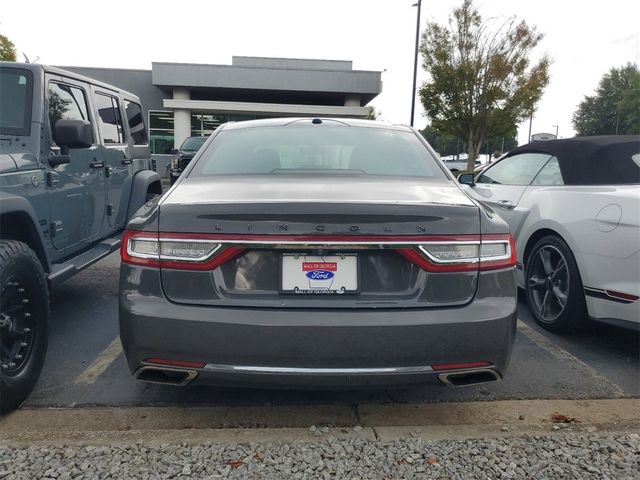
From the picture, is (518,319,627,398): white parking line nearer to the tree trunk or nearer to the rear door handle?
the rear door handle

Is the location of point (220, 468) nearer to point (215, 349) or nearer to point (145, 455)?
point (145, 455)

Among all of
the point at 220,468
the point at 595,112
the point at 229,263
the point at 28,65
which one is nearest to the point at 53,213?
the point at 28,65

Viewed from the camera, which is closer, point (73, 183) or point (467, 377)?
point (467, 377)

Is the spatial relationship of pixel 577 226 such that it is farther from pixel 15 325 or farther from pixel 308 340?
pixel 15 325

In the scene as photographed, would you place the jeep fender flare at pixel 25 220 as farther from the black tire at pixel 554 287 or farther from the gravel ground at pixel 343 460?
the black tire at pixel 554 287

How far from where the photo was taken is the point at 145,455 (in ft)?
7.57

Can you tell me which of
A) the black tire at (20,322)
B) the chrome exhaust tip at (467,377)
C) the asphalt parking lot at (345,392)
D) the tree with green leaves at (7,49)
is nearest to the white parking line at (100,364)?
the asphalt parking lot at (345,392)

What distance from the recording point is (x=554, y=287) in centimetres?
402

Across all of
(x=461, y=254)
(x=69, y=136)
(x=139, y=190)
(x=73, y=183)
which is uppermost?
(x=69, y=136)

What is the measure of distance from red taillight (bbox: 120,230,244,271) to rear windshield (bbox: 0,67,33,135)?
1970 millimetres

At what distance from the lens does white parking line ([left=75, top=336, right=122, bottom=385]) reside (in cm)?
319

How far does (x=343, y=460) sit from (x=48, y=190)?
2748 mm

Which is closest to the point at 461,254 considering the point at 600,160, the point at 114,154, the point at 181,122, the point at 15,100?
the point at 600,160

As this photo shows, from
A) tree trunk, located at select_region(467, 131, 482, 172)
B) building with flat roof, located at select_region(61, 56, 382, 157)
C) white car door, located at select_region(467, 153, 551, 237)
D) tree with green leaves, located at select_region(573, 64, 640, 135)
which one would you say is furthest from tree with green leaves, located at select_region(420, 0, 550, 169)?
tree with green leaves, located at select_region(573, 64, 640, 135)
